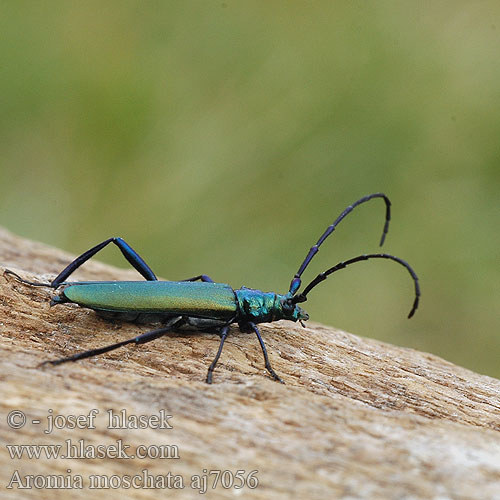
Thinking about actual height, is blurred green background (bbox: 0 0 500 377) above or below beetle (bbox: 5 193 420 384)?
above

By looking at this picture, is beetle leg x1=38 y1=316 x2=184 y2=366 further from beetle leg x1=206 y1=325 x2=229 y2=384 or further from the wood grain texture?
beetle leg x1=206 y1=325 x2=229 y2=384

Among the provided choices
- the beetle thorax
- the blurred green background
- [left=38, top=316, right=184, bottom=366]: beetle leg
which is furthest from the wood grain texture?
the blurred green background

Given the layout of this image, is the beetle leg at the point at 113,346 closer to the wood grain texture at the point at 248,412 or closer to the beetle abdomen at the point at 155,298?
the wood grain texture at the point at 248,412

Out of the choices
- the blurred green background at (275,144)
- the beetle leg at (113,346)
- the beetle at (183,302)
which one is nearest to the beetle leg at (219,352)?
the beetle at (183,302)

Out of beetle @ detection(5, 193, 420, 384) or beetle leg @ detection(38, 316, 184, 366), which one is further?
beetle @ detection(5, 193, 420, 384)

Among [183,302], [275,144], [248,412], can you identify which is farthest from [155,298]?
[275,144]

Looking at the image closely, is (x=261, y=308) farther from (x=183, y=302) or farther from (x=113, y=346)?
(x=113, y=346)

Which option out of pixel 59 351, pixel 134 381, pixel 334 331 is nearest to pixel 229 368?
pixel 134 381
